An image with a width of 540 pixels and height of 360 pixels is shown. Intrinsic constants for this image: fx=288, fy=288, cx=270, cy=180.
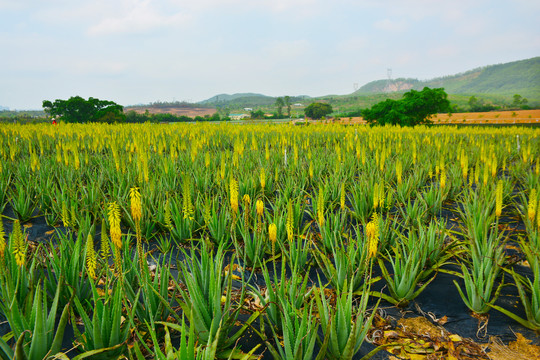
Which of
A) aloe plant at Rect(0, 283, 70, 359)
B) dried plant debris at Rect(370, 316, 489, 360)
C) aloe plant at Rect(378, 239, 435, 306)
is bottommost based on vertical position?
dried plant debris at Rect(370, 316, 489, 360)

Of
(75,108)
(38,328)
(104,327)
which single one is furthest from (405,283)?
(75,108)

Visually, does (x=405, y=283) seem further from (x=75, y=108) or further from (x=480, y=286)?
(x=75, y=108)

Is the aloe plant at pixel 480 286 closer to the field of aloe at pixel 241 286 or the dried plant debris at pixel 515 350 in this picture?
the field of aloe at pixel 241 286

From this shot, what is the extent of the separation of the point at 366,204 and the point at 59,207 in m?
3.58

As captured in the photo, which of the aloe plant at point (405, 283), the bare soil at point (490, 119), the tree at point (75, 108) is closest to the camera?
the aloe plant at point (405, 283)

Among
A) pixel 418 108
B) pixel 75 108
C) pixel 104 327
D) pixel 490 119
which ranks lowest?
pixel 104 327

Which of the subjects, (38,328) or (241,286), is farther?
(241,286)

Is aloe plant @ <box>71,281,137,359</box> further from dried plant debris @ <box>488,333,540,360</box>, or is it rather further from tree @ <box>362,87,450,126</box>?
tree @ <box>362,87,450,126</box>

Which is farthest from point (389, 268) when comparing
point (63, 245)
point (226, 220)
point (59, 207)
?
point (59, 207)

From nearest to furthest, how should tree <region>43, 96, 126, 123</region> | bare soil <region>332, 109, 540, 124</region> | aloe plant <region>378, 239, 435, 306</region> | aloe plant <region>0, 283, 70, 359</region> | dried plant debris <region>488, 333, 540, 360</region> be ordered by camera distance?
1. aloe plant <region>0, 283, 70, 359</region>
2. dried plant debris <region>488, 333, 540, 360</region>
3. aloe plant <region>378, 239, 435, 306</region>
4. bare soil <region>332, 109, 540, 124</region>
5. tree <region>43, 96, 126, 123</region>

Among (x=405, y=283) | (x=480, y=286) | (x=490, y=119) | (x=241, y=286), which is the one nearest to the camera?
(x=480, y=286)

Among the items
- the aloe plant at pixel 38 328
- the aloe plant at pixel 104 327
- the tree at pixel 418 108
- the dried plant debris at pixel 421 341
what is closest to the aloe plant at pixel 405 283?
the dried plant debris at pixel 421 341

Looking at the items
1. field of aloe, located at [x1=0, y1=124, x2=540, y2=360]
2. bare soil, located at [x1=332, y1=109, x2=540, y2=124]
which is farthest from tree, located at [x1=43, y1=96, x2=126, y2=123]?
field of aloe, located at [x1=0, y1=124, x2=540, y2=360]

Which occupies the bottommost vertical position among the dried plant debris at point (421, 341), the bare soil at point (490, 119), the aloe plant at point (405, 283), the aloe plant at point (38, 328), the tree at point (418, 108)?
the dried plant debris at point (421, 341)
